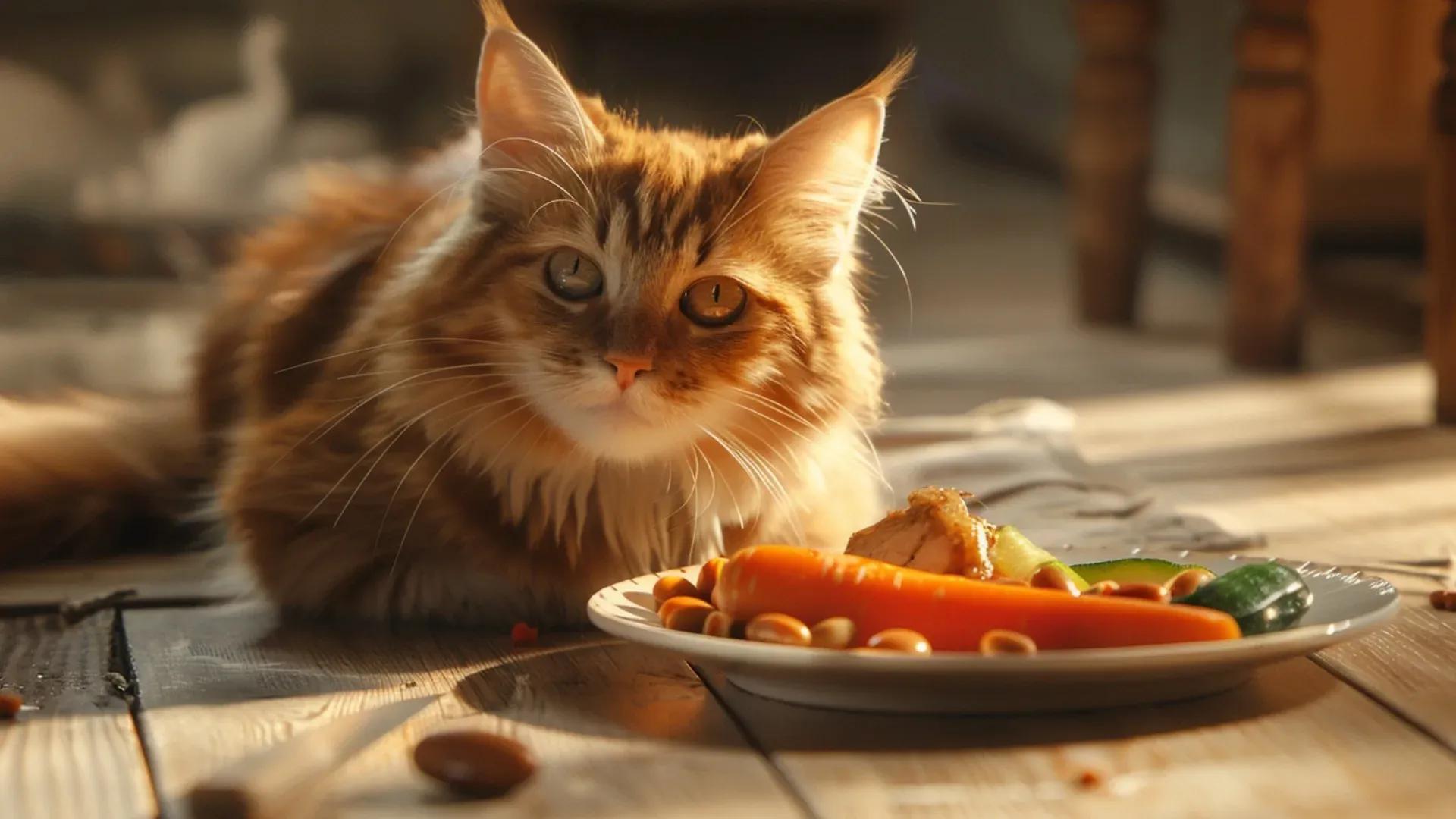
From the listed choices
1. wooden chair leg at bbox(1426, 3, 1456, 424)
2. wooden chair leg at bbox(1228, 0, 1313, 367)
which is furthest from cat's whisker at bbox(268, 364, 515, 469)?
wooden chair leg at bbox(1228, 0, 1313, 367)

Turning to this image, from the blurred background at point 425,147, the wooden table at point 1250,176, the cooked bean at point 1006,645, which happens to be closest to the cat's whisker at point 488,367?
the cooked bean at point 1006,645

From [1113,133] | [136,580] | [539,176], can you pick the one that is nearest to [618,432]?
[539,176]

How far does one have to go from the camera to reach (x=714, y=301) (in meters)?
1.65

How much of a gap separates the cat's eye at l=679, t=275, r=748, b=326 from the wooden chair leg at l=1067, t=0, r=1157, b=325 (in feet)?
8.19

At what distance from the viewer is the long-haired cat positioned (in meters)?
1.64

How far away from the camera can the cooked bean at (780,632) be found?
1.36m

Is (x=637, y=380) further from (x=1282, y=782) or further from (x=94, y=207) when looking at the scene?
(x=94, y=207)

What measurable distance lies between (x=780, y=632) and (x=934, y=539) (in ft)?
0.68

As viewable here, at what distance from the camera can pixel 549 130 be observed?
1.74 m

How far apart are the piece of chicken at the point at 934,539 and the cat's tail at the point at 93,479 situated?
1023 millimetres

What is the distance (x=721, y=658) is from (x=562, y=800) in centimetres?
19

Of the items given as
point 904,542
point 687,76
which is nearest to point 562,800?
point 904,542

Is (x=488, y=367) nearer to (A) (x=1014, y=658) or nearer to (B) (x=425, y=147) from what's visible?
(A) (x=1014, y=658)

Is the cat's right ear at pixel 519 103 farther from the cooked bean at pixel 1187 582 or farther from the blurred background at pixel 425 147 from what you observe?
the blurred background at pixel 425 147
